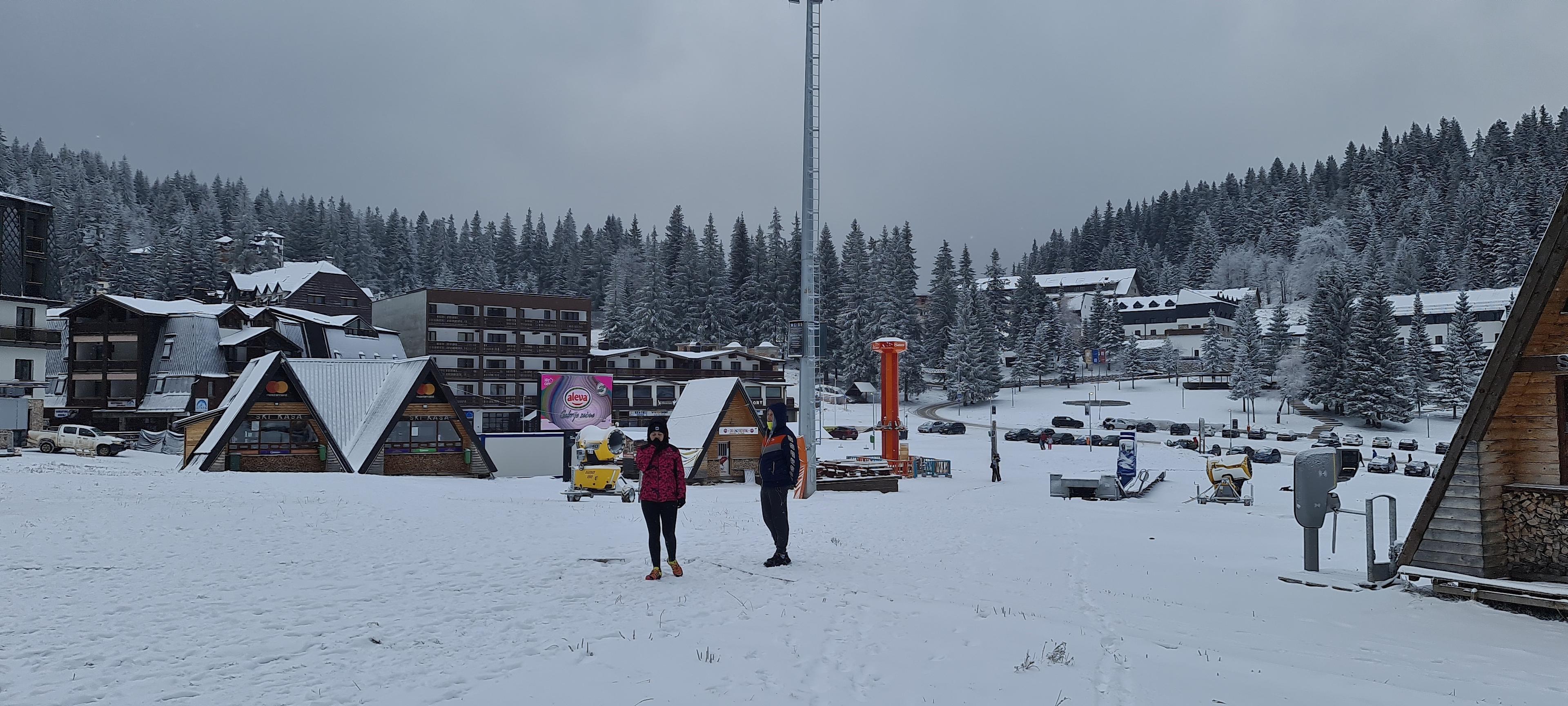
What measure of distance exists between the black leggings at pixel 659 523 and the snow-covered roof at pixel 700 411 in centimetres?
2455

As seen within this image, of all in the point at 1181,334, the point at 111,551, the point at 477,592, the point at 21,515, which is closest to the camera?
the point at 477,592

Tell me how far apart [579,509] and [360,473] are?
1508cm

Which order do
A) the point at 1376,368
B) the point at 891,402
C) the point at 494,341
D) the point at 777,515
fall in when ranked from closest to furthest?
the point at 777,515
the point at 891,402
the point at 1376,368
the point at 494,341

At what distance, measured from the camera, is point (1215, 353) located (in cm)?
10162

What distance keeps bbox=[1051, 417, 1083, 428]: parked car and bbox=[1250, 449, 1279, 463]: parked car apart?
77.2 ft

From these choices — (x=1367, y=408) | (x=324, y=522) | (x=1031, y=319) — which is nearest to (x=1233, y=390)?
(x=1367, y=408)

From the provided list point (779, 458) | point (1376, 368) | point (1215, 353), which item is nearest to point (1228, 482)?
point (779, 458)

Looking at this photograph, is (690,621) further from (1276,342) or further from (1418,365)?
(1276,342)

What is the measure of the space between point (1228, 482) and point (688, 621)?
25622mm

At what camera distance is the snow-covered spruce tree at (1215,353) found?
99562mm

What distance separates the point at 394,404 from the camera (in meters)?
31.7

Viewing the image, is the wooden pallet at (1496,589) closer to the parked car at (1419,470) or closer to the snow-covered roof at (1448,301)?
the parked car at (1419,470)

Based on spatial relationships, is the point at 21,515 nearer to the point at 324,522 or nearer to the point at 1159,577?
the point at 324,522

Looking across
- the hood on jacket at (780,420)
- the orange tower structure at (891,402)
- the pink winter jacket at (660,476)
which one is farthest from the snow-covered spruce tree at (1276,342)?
the pink winter jacket at (660,476)
